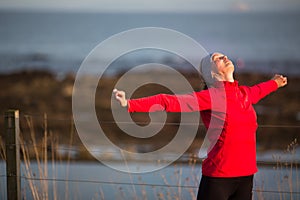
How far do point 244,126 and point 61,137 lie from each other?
10.7 m

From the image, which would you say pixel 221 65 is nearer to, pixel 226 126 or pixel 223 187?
pixel 226 126

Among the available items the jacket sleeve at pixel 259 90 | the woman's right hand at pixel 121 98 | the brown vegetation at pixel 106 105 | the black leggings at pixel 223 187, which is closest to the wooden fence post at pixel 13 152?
the woman's right hand at pixel 121 98

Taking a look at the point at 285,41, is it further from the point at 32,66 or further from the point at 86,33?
the point at 32,66

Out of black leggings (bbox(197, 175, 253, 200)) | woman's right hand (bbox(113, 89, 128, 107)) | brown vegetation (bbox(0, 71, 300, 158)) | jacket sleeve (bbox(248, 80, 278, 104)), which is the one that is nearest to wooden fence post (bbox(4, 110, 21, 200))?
woman's right hand (bbox(113, 89, 128, 107))

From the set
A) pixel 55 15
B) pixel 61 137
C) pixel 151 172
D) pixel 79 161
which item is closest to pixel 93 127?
pixel 61 137

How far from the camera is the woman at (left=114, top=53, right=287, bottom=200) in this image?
386 cm

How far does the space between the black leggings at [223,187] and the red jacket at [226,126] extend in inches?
1.4

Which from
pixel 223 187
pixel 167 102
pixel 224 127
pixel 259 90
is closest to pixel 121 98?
pixel 167 102

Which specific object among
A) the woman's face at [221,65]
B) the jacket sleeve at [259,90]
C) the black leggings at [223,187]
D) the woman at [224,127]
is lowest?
the black leggings at [223,187]

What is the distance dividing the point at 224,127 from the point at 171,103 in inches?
12.9

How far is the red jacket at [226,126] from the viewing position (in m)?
3.86

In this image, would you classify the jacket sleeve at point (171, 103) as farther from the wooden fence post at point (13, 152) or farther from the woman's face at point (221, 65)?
the wooden fence post at point (13, 152)

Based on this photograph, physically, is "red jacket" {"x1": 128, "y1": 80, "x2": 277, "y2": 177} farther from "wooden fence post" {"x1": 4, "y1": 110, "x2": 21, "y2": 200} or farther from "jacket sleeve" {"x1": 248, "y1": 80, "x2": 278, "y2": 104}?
"wooden fence post" {"x1": 4, "y1": 110, "x2": 21, "y2": 200}

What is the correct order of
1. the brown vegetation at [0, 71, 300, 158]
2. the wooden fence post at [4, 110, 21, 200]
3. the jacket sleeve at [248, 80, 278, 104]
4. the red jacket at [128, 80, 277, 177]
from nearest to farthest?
1. the red jacket at [128, 80, 277, 177]
2. the jacket sleeve at [248, 80, 278, 104]
3. the wooden fence post at [4, 110, 21, 200]
4. the brown vegetation at [0, 71, 300, 158]
